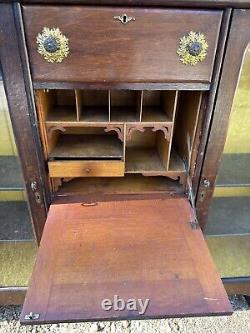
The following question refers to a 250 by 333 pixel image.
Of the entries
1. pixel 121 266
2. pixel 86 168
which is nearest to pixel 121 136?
pixel 86 168

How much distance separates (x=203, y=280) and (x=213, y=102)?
46 centimetres

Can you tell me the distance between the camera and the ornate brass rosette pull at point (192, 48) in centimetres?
70

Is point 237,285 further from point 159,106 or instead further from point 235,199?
point 159,106

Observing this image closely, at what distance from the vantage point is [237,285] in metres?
1.17

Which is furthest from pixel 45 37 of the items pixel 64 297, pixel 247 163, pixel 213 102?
pixel 247 163

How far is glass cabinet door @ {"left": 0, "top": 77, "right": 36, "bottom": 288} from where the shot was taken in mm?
895

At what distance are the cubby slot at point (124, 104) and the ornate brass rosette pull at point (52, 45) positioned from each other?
264 millimetres

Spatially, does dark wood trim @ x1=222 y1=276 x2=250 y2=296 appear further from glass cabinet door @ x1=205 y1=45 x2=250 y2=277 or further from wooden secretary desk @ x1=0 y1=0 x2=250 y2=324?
wooden secretary desk @ x1=0 y1=0 x2=250 y2=324

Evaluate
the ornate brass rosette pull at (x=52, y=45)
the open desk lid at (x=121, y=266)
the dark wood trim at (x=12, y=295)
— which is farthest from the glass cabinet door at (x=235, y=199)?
the dark wood trim at (x=12, y=295)

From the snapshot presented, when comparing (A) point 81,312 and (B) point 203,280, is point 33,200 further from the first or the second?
(B) point 203,280

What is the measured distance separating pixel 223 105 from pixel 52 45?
470 mm

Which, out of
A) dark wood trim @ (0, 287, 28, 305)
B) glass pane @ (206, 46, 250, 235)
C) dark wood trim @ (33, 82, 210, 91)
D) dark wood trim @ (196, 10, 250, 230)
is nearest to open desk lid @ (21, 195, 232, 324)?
dark wood trim @ (196, 10, 250, 230)

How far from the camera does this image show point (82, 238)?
78 cm

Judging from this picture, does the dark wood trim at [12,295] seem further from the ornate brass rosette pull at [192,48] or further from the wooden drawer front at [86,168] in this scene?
the ornate brass rosette pull at [192,48]
